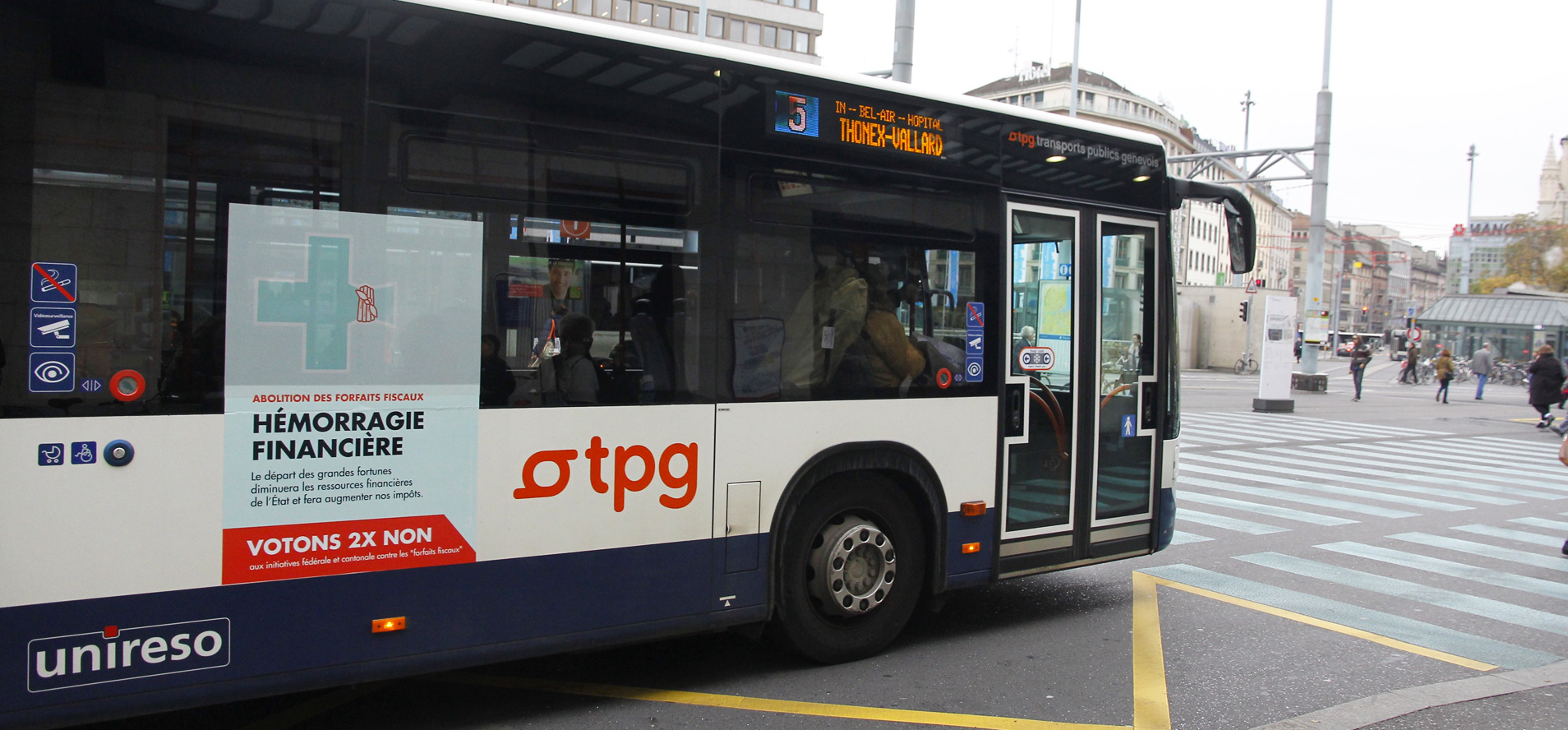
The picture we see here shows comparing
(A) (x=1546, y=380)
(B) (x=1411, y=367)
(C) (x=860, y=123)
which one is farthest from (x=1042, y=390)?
(B) (x=1411, y=367)

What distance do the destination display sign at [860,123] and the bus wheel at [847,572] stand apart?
1.77 meters

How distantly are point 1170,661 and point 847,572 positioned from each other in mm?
1847

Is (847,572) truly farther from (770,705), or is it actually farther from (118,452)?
(118,452)

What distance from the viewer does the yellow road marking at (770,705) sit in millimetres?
4434

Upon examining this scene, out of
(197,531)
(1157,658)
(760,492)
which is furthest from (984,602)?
(197,531)

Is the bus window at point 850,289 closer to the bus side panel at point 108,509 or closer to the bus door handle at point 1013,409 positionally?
the bus door handle at point 1013,409

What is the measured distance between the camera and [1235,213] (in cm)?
721

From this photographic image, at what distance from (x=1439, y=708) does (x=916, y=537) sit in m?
2.56

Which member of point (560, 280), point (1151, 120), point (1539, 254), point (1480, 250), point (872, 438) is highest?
point (1151, 120)

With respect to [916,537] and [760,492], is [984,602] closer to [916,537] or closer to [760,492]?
[916,537]

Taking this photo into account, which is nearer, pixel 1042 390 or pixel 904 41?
pixel 1042 390

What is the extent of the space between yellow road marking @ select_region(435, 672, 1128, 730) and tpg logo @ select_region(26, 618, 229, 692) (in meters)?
1.42

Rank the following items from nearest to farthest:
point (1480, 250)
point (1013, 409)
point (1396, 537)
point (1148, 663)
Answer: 1. point (1148, 663)
2. point (1013, 409)
3. point (1396, 537)
4. point (1480, 250)

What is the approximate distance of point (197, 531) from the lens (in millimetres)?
3578
